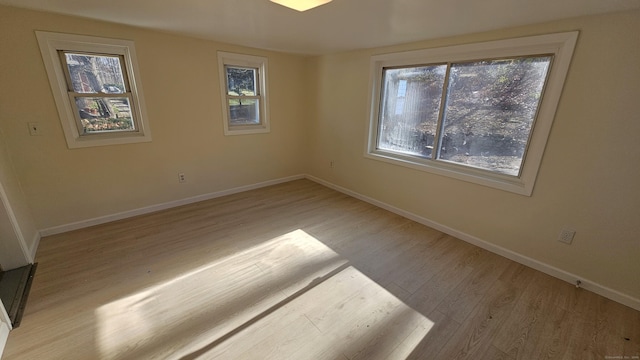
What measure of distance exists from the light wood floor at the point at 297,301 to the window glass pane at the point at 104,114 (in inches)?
46.4

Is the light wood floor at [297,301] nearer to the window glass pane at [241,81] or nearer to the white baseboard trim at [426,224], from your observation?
the white baseboard trim at [426,224]

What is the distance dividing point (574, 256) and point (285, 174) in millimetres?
3870

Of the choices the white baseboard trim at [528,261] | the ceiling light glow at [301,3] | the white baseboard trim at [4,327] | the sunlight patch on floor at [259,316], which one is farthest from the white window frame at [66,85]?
the white baseboard trim at [528,261]

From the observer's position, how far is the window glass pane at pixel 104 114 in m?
2.71

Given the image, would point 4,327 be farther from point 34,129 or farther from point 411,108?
point 411,108

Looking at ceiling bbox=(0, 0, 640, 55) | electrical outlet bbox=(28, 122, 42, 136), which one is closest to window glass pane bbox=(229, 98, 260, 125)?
ceiling bbox=(0, 0, 640, 55)

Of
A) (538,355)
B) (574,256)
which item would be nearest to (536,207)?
(574,256)

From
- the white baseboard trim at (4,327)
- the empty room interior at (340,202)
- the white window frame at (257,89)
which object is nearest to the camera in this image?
the white baseboard trim at (4,327)

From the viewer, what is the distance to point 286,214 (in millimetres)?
3336

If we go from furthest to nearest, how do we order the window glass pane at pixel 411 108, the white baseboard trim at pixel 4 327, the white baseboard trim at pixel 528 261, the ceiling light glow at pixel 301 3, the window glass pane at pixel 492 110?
the window glass pane at pixel 411 108, the window glass pane at pixel 492 110, the white baseboard trim at pixel 528 261, the ceiling light glow at pixel 301 3, the white baseboard trim at pixel 4 327

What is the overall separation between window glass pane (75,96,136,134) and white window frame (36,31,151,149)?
0.18ft

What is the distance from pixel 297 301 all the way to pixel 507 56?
2871mm

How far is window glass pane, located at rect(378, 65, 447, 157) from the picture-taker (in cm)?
292

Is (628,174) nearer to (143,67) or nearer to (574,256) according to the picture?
(574,256)
